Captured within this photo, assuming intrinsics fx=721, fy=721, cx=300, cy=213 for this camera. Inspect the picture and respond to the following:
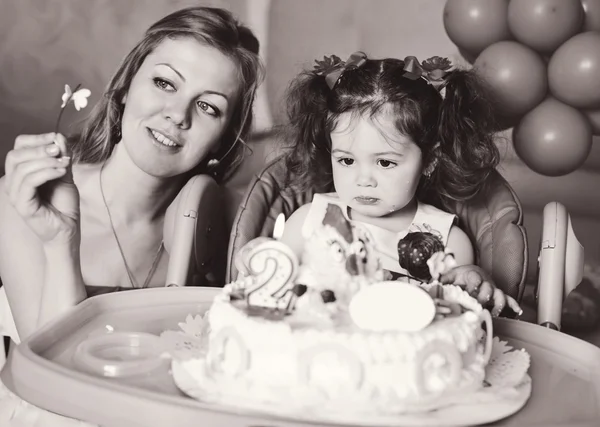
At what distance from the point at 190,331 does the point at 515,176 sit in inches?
69.6

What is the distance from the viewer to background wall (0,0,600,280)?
2598mm

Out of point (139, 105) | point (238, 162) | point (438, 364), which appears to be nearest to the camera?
point (438, 364)

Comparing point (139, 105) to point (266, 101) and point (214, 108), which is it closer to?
point (214, 108)

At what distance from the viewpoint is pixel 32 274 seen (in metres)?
1.89

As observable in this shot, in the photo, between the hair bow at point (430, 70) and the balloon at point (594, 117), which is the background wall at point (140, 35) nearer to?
the balloon at point (594, 117)

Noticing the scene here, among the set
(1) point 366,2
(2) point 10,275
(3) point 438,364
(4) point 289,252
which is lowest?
(2) point 10,275

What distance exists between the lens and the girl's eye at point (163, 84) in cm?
205

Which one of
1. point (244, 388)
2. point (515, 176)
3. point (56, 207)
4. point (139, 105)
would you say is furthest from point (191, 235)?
point (515, 176)

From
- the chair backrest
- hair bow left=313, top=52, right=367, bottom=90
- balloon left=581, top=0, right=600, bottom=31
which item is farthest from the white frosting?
balloon left=581, top=0, right=600, bottom=31

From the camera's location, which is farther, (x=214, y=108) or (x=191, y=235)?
(x=214, y=108)

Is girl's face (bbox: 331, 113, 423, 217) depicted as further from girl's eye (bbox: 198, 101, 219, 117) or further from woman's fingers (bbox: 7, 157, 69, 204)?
woman's fingers (bbox: 7, 157, 69, 204)

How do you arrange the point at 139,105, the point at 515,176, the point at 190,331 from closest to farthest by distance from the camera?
1. the point at 190,331
2. the point at 139,105
3. the point at 515,176

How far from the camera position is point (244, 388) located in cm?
115

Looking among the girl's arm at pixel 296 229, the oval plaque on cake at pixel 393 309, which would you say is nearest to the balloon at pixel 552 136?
the girl's arm at pixel 296 229
